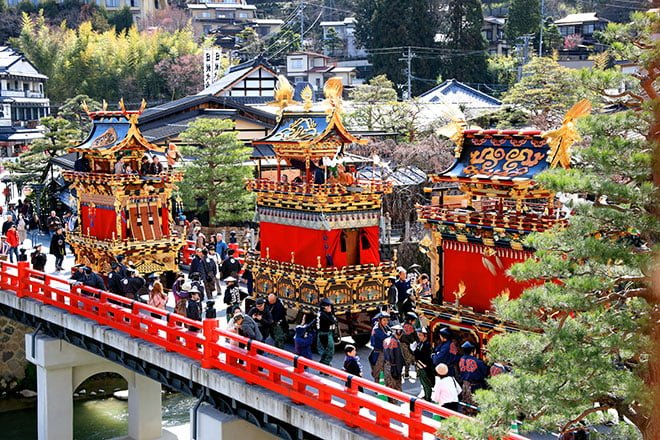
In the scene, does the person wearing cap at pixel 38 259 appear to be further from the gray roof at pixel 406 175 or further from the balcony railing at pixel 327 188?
the gray roof at pixel 406 175

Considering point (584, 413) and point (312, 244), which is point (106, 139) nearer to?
point (312, 244)

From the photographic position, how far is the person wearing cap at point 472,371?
13953 mm

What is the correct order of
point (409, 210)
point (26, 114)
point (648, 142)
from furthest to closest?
point (26, 114)
point (409, 210)
point (648, 142)

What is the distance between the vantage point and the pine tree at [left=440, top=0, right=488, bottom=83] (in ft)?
203

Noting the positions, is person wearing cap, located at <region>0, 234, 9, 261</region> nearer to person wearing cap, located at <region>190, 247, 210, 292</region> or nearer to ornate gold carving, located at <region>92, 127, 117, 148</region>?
ornate gold carving, located at <region>92, 127, 117, 148</region>

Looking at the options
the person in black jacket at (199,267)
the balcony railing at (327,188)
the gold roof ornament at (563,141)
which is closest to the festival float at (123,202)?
the person in black jacket at (199,267)

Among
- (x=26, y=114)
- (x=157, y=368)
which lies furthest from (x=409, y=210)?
(x=26, y=114)

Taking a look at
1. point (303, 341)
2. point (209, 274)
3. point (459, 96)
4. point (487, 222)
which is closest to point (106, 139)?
point (209, 274)

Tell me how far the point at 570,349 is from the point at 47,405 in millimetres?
15735

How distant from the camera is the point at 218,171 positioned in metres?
37.2

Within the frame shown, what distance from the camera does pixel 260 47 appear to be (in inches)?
3219

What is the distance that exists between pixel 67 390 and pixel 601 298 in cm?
1598

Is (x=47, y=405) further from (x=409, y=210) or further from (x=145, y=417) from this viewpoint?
(x=409, y=210)

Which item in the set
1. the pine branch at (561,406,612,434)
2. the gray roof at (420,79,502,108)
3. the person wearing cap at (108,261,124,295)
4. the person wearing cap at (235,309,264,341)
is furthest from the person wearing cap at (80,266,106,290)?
the gray roof at (420,79,502,108)
